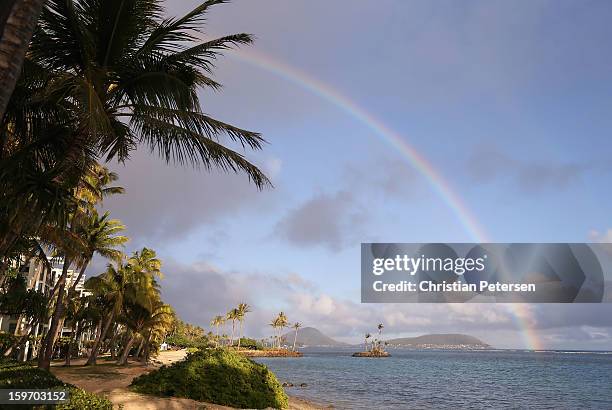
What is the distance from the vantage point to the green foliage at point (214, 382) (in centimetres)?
1728

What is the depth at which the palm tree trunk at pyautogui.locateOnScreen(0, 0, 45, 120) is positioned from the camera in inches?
215

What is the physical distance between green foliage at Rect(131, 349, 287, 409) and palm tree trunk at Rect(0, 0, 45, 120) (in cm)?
1407

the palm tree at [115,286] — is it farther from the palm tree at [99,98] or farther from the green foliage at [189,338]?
the green foliage at [189,338]

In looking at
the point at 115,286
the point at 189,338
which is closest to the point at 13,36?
the point at 115,286

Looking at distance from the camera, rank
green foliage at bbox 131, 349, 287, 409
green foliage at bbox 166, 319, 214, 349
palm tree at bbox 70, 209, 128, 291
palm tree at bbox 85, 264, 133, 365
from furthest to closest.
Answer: green foliage at bbox 166, 319, 214, 349 → palm tree at bbox 85, 264, 133, 365 → palm tree at bbox 70, 209, 128, 291 → green foliage at bbox 131, 349, 287, 409

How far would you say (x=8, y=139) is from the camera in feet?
33.2

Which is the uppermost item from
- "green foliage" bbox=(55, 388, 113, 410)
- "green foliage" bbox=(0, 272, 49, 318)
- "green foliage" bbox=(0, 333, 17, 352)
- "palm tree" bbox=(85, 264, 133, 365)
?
"palm tree" bbox=(85, 264, 133, 365)

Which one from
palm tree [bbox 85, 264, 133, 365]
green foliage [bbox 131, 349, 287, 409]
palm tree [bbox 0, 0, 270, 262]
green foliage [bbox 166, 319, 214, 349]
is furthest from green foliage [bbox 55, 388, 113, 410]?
green foliage [bbox 166, 319, 214, 349]

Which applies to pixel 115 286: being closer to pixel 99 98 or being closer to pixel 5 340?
pixel 5 340

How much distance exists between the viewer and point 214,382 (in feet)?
58.7

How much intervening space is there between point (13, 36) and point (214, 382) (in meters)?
15.0

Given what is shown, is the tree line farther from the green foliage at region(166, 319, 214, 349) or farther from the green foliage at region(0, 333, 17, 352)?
the green foliage at region(166, 319, 214, 349)

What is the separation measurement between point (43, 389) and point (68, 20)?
261 inches

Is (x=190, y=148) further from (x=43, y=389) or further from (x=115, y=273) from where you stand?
(x=115, y=273)
